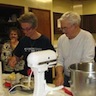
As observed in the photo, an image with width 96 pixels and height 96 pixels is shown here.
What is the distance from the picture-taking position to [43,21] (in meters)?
4.90

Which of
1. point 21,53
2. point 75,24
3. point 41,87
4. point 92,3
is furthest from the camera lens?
point 92,3

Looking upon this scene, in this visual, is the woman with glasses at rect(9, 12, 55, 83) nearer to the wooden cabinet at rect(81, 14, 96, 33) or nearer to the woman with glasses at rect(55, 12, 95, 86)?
the woman with glasses at rect(55, 12, 95, 86)

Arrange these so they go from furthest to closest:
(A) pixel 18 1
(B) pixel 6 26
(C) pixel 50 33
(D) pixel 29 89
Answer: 1. (C) pixel 50 33
2. (B) pixel 6 26
3. (A) pixel 18 1
4. (D) pixel 29 89

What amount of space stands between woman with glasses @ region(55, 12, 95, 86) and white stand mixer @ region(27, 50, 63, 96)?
71 centimetres

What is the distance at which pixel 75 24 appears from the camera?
1.95 metres

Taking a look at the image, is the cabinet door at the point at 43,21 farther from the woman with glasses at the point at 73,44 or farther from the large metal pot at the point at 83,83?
the large metal pot at the point at 83,83

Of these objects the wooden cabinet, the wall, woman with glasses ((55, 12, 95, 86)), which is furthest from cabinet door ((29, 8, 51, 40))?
woman with glasses ((55, 12, 95, 86))

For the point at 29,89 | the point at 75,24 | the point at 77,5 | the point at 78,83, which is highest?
the point at 77,5

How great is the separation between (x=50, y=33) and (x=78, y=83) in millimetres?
4011

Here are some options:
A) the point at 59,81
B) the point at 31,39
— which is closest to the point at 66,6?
the point at 31,39

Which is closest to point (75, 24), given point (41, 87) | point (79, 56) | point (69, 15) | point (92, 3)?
point (69, 15)

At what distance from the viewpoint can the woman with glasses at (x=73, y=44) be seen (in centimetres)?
193

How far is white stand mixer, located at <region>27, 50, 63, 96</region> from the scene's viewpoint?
3.43ft

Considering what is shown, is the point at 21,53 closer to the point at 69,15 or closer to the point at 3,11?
the point at 69,15
